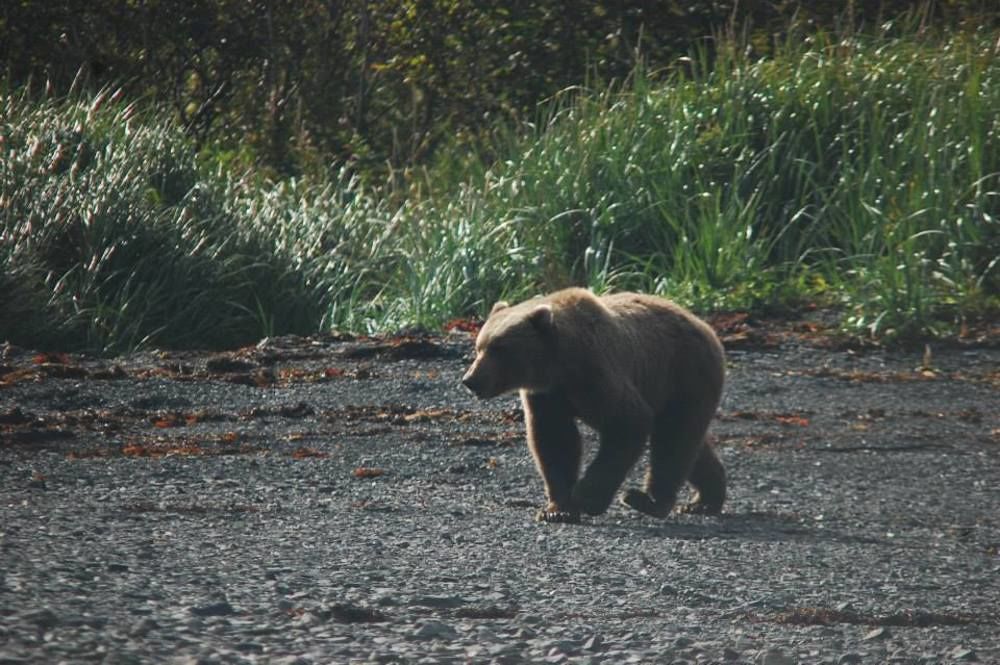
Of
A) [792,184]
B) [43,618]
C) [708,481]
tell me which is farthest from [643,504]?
[792,184]

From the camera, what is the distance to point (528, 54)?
17.1 metres

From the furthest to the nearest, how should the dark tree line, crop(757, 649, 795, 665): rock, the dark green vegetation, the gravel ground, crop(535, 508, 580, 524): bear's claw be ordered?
the dark tree line → the dark green vegetation → crop(535, 508, 580, 524): bear's claw → the gravel ground → crop(757, 649, 795, 665): rock

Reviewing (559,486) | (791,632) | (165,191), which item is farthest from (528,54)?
(791,632)

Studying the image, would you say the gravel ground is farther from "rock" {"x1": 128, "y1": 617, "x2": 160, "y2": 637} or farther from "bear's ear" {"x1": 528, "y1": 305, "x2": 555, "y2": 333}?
"bear's ear" {"x1": 528, "y1": 305, "x2": 555, "y2": 333}

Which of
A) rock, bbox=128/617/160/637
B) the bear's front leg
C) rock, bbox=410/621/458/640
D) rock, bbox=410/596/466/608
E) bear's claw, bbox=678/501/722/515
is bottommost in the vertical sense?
bear's claw, bbox=678/501/722/515

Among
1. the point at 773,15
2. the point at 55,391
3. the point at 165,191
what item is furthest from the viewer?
the point at 773,15

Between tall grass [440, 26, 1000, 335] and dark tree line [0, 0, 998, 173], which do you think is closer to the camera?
tall grass [440, 26, 1000, 335]

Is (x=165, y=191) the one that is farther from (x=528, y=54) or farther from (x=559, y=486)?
(x=559, y=486)

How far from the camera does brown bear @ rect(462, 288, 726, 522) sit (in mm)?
7105

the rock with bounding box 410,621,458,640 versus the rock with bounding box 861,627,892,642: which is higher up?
the rock with bounding box 410,621,458,640

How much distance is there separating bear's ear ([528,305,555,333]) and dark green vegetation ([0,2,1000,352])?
457 centimetres

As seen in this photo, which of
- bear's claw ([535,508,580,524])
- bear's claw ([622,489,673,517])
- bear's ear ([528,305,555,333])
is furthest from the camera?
bear's claw ([622,489,673,517])

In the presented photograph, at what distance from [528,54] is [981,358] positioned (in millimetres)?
7506

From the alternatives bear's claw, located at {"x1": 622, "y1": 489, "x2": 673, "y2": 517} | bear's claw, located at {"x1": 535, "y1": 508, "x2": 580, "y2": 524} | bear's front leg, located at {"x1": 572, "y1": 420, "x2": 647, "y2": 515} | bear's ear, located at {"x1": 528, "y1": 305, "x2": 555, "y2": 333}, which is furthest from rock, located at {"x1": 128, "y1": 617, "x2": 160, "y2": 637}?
bear's claw, located at {"x1": 622, "y1": 489, "x2": 673, "y2": 517}
